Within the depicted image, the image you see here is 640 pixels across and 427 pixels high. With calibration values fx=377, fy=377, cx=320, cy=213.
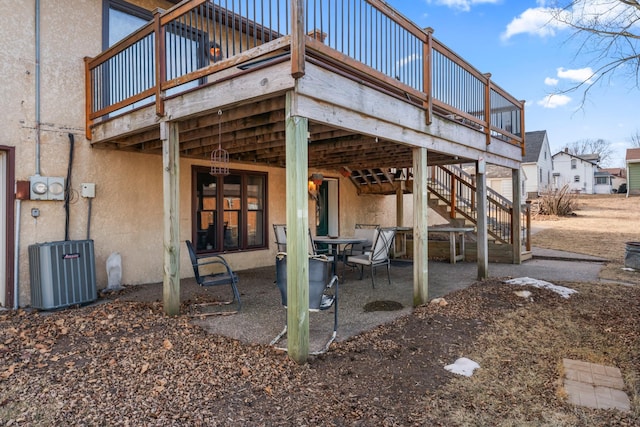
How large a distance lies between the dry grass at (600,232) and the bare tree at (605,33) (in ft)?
11.4

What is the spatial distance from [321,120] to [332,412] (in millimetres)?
2266

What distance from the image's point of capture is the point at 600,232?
12.7 metres

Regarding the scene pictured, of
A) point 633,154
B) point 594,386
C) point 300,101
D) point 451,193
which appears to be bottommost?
point 594,386

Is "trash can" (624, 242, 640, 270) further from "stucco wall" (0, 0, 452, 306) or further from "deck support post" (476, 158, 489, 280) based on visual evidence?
"stucco wall" (0, 0, 452, 306)

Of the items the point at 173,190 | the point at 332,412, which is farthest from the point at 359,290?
the point at 332,412

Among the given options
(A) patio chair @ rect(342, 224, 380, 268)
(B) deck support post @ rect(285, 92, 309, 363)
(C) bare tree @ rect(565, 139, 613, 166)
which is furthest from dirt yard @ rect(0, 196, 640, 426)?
(C) bare tree @ rect(565, 139, 613, 166)

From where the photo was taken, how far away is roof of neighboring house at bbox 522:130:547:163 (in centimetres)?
2600

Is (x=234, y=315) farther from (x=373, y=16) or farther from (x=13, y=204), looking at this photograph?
(x=373, y=16)

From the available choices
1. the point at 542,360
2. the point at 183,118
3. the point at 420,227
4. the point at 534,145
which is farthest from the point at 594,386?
the point at 534,145

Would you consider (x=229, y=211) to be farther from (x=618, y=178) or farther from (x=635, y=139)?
(x=618, y=178)

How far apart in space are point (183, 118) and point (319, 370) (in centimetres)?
295

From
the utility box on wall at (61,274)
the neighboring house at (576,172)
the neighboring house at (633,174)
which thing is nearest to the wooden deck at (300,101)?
the utility box on wall at (61,274)

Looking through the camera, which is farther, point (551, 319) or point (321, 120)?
point (551, 319)

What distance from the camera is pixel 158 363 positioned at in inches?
119
